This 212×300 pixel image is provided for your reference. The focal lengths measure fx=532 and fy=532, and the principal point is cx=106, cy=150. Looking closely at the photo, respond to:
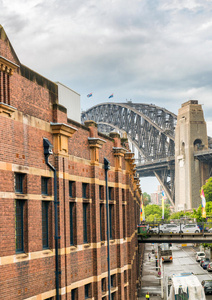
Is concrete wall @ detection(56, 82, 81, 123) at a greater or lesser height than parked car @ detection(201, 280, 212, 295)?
greater

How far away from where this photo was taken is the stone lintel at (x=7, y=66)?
16.9 m

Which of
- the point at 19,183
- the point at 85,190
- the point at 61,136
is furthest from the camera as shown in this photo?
the point at 85,190

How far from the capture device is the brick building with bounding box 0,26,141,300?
17.1 m

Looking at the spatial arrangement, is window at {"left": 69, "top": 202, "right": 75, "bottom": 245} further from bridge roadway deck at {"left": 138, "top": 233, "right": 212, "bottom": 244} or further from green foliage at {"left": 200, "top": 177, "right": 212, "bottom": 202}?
green foliage at {"left": 200, "top": 177, "right": 212, "bottom": 202}

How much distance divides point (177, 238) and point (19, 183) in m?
39.3

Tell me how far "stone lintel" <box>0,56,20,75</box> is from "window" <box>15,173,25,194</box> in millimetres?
3492

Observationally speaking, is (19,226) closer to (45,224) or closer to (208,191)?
(45,224)

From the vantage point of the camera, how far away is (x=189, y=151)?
527 feet

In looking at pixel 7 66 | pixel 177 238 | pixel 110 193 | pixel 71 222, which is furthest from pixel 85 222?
pixel 177 238

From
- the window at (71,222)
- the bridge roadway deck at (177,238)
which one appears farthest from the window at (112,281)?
the bridge roadway deck at (177,238)

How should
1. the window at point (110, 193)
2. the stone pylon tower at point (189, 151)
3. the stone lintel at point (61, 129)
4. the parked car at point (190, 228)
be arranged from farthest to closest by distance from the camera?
the stone pylon tower at point (189, 151), the parked car at point (190, 228), the window at point (110, 193), the stone lintel at point (61, 129)

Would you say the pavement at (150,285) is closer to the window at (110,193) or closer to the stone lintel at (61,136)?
the window at (110,193)

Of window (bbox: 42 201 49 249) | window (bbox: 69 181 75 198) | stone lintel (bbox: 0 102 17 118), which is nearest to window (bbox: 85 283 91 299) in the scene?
window (bbox: 69 181 75 198)

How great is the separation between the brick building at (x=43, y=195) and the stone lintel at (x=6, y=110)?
0.13 feet
